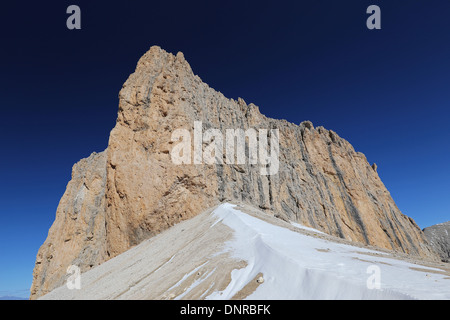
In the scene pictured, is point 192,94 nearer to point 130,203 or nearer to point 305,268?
point 130,203

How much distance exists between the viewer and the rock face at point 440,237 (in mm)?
75500

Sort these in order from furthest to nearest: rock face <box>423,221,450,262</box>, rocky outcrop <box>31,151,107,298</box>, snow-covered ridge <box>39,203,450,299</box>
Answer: rock face <box>423,221,450,262</box>
rocky outcrop <box>31,151,107,298</box>
snow-covered ridge <box>39,203,450,299</box>

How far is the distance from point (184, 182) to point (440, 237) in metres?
96.5

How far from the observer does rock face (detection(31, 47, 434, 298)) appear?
2341 cm

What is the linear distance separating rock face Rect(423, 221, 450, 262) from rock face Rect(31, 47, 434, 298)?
37.0 metres

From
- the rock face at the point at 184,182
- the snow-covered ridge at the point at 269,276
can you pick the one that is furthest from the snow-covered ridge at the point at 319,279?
the rock face at the point at 184,182

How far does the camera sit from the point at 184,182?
24.0 metres

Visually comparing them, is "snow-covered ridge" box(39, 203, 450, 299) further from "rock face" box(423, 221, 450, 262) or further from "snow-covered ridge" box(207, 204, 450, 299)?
"rock face" box(423, 221, 450, 262)

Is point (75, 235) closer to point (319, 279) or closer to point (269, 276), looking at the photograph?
point (269, 276)

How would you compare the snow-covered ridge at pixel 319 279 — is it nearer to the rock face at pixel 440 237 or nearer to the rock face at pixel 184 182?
the rock face at pixel 184 182

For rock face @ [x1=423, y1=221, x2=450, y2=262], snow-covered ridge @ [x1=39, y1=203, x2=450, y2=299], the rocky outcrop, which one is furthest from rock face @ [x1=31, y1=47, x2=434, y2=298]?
rock face @ [x1=423, y1=221, x2=450, y2=262]

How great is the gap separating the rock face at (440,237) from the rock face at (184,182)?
37.0 m
